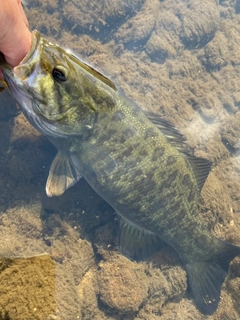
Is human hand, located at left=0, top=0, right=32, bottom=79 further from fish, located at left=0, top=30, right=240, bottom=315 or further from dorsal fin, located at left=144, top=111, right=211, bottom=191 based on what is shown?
dorsal fin, located at left=144, top=111, right=211, bottom=191

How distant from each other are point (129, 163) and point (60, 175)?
1.07m

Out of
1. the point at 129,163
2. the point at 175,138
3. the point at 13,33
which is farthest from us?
the point at 175,138

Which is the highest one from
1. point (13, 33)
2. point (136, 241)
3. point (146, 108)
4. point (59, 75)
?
point (13, 33)

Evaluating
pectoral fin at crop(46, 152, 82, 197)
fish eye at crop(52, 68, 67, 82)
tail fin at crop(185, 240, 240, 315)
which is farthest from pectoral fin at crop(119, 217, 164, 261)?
fish eye at crop(52, 68, 67, 82)

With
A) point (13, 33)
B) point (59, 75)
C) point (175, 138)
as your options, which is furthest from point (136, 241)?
point (13, 33)

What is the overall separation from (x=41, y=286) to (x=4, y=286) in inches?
10.8

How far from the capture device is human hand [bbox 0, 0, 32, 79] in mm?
2007

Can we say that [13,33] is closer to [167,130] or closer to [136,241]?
[167,130]

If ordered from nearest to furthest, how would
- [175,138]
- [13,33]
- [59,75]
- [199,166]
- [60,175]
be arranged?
[13,33] < [59,75] < [175,138] < [199,166] < [60,175]

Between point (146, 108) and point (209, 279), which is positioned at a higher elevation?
point (146, 108)

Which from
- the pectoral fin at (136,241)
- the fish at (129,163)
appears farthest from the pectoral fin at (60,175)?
the pectoral fin at (136,241)

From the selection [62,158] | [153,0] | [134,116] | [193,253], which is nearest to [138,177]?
[134,116]

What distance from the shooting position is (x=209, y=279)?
434 centimetres

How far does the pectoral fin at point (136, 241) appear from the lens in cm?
428
